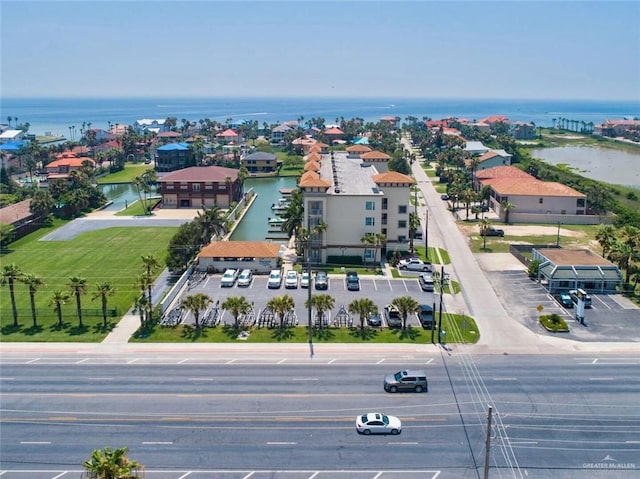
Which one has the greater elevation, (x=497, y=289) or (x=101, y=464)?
(x=101, y=464)

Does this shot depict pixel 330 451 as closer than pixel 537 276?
Yes

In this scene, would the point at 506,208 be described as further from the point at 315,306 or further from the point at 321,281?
the point at 315,306

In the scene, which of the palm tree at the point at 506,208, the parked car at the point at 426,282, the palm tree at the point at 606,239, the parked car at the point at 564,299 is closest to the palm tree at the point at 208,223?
the parked car at the point at 426,282

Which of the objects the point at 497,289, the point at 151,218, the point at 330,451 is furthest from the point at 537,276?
the point at 151,218

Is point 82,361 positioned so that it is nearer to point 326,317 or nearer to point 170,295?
point 170,295

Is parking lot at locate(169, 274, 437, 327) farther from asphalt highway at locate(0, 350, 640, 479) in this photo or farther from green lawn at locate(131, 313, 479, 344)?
asphalt highway at locate(0, 350, 640, 479)

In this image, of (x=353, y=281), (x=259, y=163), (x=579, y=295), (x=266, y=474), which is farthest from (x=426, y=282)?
(x=259, y=163)

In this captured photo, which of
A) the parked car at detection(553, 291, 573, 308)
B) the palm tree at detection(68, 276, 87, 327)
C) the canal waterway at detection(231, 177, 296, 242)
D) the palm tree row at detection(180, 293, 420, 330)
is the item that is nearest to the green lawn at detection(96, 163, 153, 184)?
the canal waterway at detection(231, 177, 296, 242)
